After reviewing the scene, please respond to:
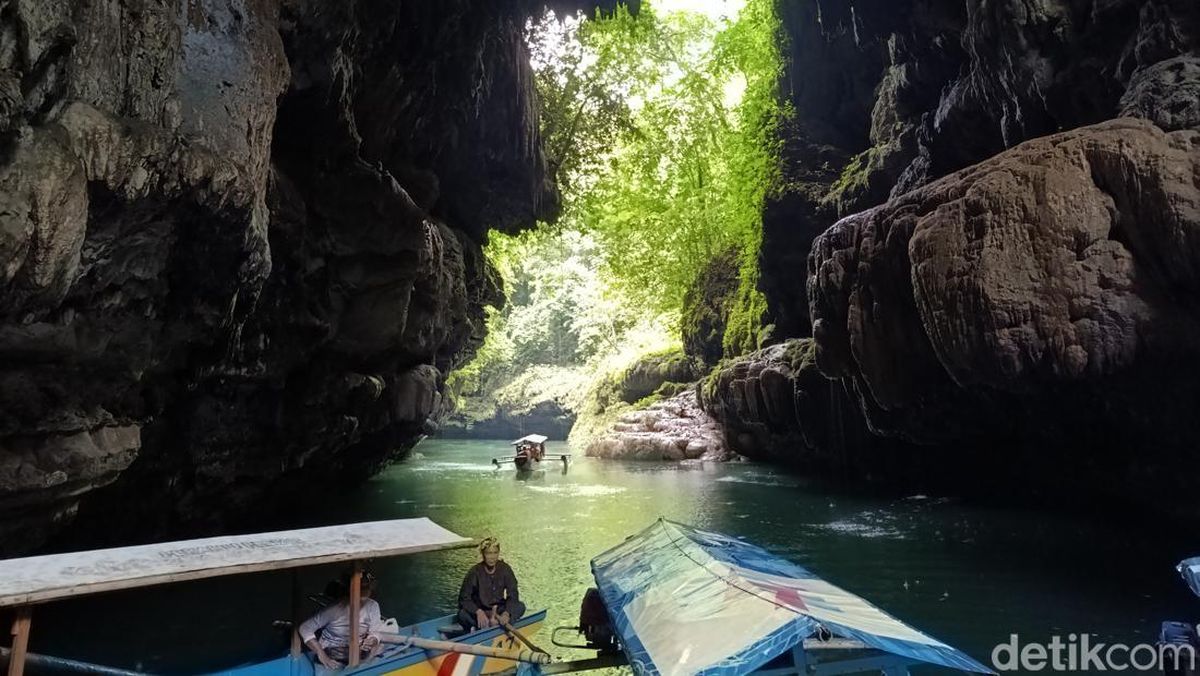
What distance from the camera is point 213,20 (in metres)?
7.41

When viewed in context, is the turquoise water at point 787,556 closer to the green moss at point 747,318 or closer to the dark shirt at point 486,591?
the dark shirt at point 486,591

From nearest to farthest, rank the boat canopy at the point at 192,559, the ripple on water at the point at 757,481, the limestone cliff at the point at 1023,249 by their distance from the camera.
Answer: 1. the boat canopy at the point at 192,559
2. the limestone cliff at the point at 1023,249
3. the ripple on water at the point at 757,481

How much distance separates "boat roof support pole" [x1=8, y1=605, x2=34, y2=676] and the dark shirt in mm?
3883

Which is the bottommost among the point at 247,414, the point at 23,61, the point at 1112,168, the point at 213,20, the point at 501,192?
the point at 247,414

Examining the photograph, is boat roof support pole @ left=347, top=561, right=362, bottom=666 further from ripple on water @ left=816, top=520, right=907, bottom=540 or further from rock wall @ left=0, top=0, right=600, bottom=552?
ripple on water @ left=816, top=520, right=907, bottom=540

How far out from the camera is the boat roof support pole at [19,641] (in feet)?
14.3

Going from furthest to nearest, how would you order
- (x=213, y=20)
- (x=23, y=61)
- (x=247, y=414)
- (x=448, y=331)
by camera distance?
1. (x=448, y=331)
2. (x=247, y=414)
3. (x=213, y=20)
4. (x=23, y=61)

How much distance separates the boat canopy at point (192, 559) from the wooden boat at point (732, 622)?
1954 mm

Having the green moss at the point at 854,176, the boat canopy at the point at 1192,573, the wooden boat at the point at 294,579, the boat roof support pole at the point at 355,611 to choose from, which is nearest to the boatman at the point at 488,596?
the wooden boat at the point at 294,579

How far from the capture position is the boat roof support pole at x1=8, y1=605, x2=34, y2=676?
4.36m

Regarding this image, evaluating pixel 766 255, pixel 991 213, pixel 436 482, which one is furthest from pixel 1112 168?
pixel 436 482

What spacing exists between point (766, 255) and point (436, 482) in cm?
1553

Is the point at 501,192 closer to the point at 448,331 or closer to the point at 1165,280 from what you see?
the point at 448,331

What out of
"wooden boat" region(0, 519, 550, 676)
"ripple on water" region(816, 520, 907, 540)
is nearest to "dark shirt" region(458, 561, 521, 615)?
"wooden boat" region(0, 519, 550, 676)
